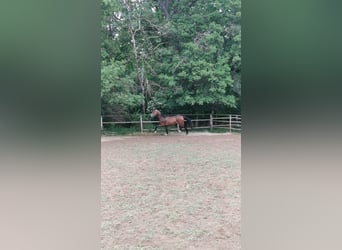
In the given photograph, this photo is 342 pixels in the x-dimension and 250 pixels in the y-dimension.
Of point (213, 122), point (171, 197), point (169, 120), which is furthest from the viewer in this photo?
point (213, 122)

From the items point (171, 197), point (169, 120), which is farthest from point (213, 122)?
point (171, 197)

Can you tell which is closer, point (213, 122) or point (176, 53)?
point (176, 53)

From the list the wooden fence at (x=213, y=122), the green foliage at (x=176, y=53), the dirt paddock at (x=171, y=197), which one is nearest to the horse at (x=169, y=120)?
the wooden fence at (x=213, y=122)

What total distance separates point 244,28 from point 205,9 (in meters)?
7.13

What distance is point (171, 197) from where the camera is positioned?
9.30 ft

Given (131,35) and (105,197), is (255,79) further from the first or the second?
(131,35)

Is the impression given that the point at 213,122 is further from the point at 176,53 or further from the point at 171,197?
the point at 171,197

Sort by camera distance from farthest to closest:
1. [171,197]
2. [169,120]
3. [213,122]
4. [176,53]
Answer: [213,122] < [176,53] < [169,120] < [171,197]

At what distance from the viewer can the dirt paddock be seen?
1.96 meters

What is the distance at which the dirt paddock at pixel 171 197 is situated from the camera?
1959 mm

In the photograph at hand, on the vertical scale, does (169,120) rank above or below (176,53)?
below

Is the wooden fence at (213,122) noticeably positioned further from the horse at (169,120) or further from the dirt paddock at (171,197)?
the dirt paddock at (171,197)

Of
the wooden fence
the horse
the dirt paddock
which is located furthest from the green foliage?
the dirt paddock

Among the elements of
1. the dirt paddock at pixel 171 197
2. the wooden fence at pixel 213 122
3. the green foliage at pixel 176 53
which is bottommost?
the dirt paddock at pixel 171 197
